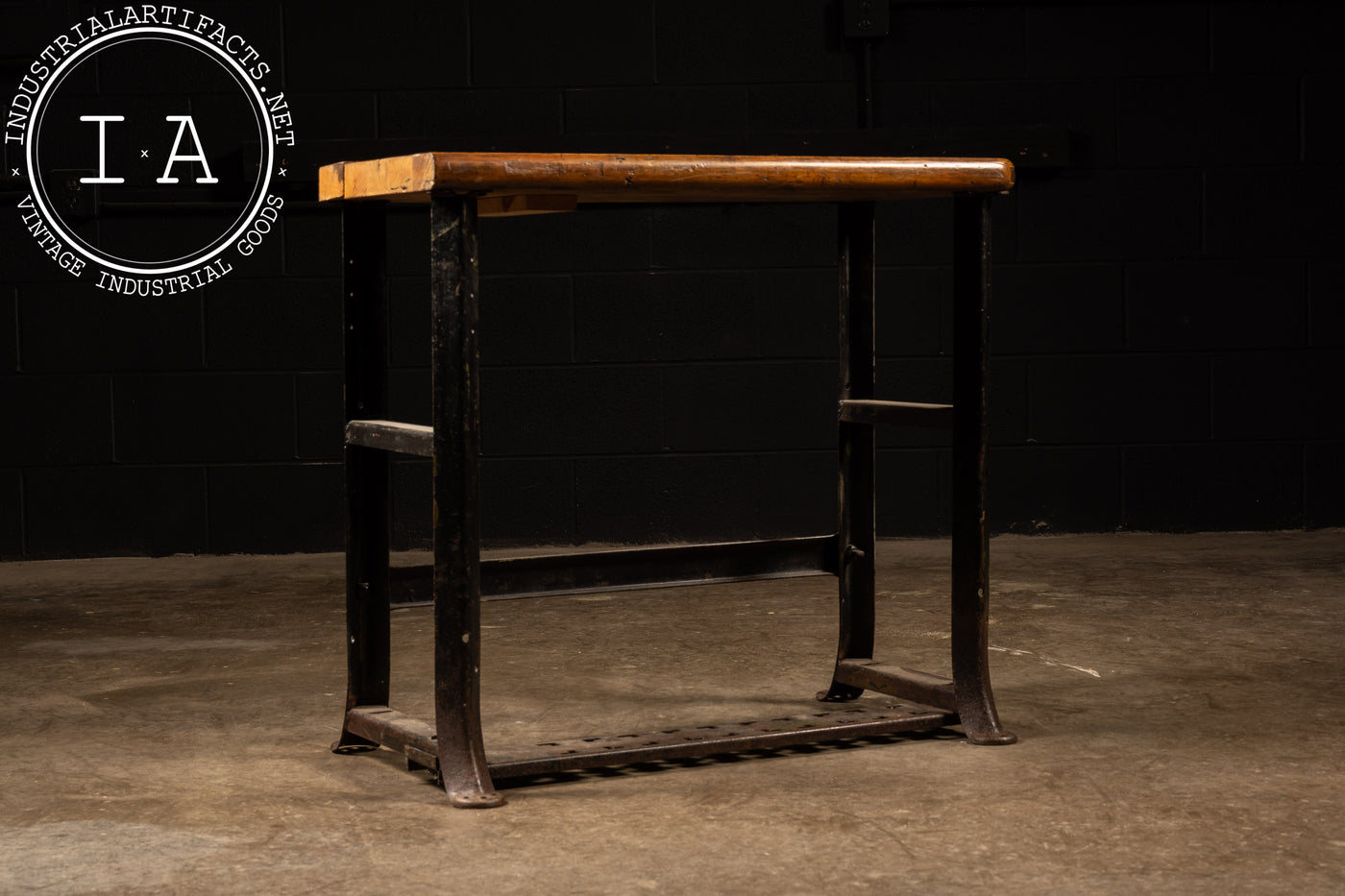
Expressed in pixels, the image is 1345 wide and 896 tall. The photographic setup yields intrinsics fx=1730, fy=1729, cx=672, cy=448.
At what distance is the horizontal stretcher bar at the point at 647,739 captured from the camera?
8.79 ft

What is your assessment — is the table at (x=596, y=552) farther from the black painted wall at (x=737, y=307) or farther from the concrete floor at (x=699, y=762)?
the black painted wall at (x=737, y=307)

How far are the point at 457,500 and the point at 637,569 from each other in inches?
21.7

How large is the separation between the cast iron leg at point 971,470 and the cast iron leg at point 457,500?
846mm

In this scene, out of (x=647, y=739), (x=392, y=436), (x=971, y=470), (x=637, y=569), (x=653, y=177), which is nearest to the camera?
(x=653, y=177)

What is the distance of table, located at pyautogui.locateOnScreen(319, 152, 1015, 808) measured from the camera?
2531 mm

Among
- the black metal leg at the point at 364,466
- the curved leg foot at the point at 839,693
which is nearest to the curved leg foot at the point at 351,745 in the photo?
the black metal leg at the point at 364,466

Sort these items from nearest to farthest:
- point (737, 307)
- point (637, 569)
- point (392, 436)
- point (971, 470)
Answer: point (392, 436), point (971, 470), point (637, 569), point (737, 307)

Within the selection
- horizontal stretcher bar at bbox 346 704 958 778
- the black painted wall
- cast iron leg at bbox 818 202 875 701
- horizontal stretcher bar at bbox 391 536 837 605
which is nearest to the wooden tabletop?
cast iron leg at bbox 818 202 875 701

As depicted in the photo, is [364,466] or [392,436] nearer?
[392,436]

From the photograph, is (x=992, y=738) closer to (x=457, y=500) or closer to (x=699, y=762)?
(x=699, y=762)

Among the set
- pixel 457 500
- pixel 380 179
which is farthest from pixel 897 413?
pixel 380 179

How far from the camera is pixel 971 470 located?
2932 mm

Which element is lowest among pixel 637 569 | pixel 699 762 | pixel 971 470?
pixel 699 762

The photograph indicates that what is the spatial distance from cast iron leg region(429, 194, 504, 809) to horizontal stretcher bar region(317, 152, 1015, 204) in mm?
91
